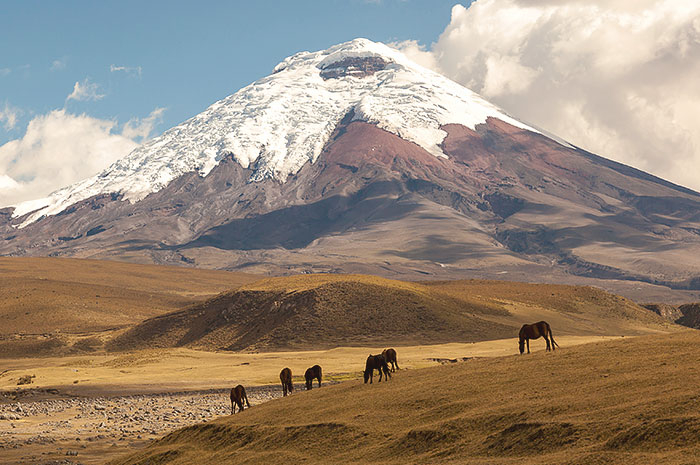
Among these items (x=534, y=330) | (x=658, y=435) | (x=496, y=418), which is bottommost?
(x=658, y=435)

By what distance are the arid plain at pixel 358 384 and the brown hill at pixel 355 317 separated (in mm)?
328

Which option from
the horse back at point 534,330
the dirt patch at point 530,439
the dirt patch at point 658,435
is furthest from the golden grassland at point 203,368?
the dirt patch at point 658,435

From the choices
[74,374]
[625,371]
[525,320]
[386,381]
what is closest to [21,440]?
[386,381]

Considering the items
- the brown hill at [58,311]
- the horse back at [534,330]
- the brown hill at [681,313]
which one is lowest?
the brown hill at [681,313]

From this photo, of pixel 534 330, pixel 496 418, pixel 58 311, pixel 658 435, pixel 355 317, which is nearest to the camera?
pixel 658 435

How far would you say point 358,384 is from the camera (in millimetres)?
32844

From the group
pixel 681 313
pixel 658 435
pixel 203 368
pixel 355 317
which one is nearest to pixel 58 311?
pixel 355 317

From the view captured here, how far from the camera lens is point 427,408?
2516 centimetres

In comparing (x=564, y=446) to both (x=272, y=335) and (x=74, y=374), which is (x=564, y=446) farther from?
(x=272, y=335)

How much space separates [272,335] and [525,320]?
35144mm

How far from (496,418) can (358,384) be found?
11645 mm

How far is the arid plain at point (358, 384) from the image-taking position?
20.2m

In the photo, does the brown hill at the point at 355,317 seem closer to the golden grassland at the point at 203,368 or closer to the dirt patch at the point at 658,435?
the golden grassland at the point at 203,368

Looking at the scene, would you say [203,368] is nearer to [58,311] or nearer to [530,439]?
[530,439]
